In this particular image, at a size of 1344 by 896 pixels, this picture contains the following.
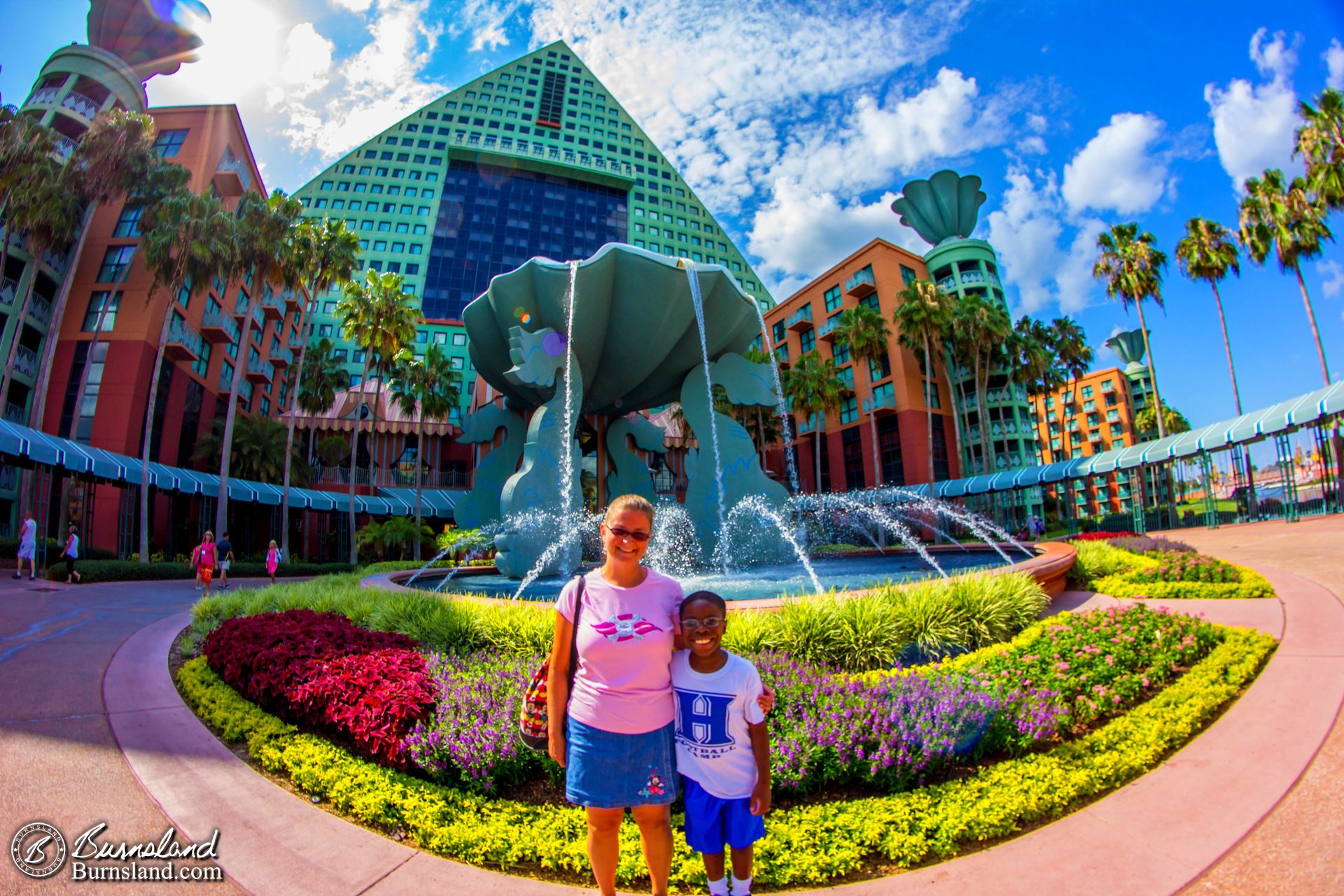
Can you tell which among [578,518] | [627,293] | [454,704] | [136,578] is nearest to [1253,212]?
[627,293]

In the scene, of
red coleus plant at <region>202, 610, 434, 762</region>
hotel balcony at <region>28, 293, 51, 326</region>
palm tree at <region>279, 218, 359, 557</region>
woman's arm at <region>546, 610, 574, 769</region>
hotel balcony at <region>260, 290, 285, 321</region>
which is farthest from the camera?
hotel balcony at <region>260, 290, 285, 321</region>

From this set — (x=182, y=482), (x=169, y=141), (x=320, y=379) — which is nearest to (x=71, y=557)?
(x=182, y=482)

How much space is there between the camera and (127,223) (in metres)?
28.8

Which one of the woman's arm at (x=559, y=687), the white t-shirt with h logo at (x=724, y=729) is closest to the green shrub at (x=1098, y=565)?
the white t-shirt with h logo at (x=724, y=729)

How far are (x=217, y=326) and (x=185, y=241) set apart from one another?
11108 mm

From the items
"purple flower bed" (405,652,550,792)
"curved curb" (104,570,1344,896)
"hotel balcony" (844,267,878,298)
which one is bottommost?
"curved curb" (104,570,1344,896)

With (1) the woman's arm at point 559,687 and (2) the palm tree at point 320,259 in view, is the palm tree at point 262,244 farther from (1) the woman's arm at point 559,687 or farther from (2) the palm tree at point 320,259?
(1) the woman's arm at point 559,687

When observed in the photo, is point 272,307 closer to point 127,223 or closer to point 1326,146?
point 127,223

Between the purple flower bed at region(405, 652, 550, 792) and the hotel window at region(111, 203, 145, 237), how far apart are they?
117ft

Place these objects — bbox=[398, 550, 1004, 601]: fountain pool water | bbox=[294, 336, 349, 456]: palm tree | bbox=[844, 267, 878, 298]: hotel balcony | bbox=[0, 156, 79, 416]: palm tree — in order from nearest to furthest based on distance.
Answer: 1. bbox=[398, 550, 1004, 601]: fountain pool water
2. bbox=[0, 156, 79, 416]: palm tree
3. bbox=[294, 336, 349, 456]: palm tree
4. bbox=[844, 267, 878, 298]: hotel balcony

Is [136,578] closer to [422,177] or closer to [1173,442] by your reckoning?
[1173,442]

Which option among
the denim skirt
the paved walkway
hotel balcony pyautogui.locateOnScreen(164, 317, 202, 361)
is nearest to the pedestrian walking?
the paved walkway

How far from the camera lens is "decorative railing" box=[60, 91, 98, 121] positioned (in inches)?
1160

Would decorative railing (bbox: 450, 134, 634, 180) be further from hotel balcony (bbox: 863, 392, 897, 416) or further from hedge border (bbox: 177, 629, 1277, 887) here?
hedge border (bbox: 177, 629, 1277, 887)
